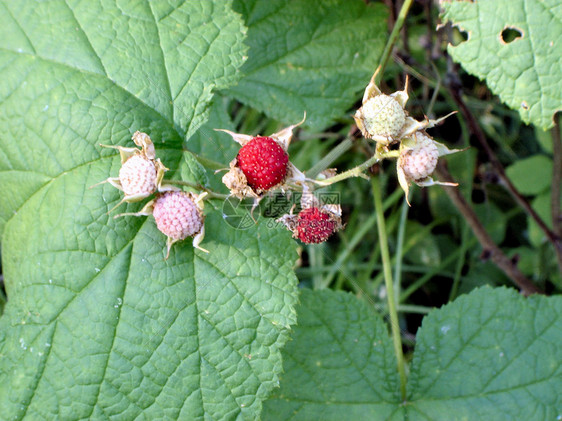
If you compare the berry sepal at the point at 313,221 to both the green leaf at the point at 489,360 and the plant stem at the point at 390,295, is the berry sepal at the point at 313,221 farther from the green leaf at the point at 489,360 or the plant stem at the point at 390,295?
the green leaf at the point at 489,360

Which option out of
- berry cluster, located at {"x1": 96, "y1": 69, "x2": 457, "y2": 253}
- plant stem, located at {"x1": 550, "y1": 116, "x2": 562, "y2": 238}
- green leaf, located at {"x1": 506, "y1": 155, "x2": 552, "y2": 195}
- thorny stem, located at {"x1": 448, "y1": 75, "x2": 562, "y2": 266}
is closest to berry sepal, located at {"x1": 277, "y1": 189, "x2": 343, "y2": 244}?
berry cluster, located at {"x1": 96, "y1": 69, "x2": 457, "y2": 253}

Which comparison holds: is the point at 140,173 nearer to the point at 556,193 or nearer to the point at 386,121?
the point at 386,121

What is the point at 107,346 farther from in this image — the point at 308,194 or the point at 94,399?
the point at 308,194

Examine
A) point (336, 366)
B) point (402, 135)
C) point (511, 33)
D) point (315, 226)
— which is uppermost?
point (511, 33)

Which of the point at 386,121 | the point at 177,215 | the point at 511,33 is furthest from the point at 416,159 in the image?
the point at 511,33

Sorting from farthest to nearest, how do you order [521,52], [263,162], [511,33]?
[511,33], [521,52], [263,162]

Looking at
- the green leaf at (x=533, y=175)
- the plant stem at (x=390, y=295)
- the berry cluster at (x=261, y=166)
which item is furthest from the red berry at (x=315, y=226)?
the green leaf at (x=533, y=175)
